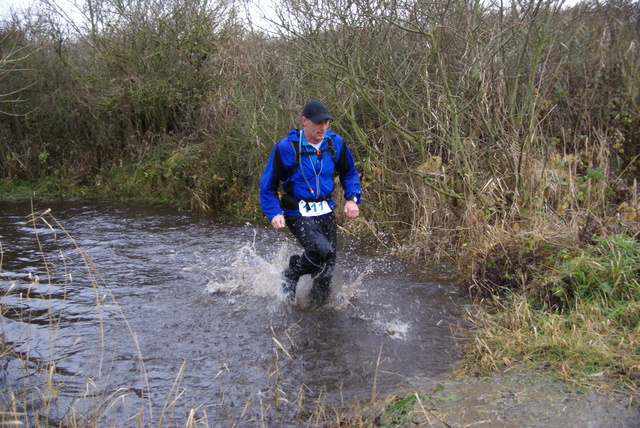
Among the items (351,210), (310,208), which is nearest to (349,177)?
(351,210)

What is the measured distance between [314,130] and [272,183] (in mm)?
633

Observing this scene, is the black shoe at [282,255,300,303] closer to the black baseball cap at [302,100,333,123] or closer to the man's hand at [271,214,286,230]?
the man's hand at [271,214,286,230]

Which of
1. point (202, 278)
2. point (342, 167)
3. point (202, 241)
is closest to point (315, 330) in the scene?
point (342, 167)

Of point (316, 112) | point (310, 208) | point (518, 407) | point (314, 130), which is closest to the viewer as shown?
point (518, 407)

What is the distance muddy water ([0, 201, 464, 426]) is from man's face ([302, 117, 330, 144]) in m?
1.68

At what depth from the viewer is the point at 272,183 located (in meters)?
5.23

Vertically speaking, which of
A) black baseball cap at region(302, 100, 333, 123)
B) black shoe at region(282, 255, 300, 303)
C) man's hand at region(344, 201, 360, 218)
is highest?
black baseball cap at region(302, 100, 333, 123)

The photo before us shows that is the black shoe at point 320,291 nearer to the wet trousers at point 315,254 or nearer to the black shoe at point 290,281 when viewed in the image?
the wet trousers at point 315,254

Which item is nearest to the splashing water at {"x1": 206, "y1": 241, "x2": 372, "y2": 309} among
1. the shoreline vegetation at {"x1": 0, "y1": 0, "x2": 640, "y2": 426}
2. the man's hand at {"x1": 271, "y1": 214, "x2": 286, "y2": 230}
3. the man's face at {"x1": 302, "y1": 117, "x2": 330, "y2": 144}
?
the man's hand at {"x1": 271, "y1": 214, "x2": 286, "y2": 230}

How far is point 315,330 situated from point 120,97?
481 inches

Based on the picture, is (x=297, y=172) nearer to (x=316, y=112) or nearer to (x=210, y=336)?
(x=316, y=112)

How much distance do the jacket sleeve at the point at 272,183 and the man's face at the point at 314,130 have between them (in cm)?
31

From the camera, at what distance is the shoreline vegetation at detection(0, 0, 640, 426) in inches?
194

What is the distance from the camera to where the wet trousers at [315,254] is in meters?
5.32
